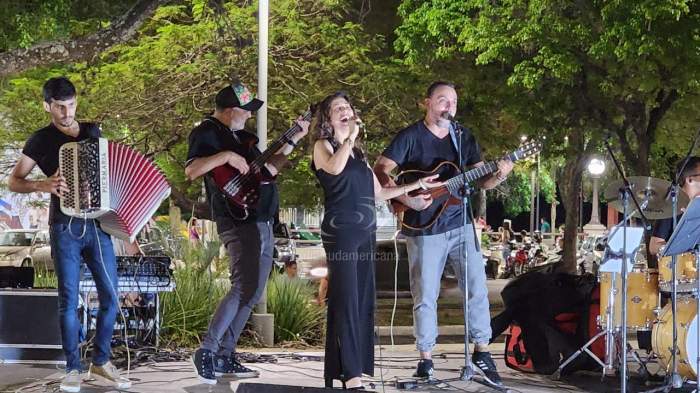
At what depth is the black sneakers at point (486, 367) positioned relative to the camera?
7291mm

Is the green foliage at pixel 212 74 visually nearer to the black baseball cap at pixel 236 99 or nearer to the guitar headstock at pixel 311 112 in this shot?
the black baseball cap at pixel 236 99

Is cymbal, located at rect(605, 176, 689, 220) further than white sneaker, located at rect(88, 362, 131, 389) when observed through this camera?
Yes

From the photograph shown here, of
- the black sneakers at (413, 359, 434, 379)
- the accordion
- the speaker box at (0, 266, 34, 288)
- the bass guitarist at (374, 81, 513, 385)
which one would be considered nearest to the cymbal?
the bass guitarist at (374, 81, 513, 385)

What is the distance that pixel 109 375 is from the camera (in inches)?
277

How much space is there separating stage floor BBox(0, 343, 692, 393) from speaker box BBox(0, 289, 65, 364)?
201 millimetres

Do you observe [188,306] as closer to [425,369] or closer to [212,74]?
[425,369]

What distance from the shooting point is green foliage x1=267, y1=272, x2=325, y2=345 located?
10812 millimetres

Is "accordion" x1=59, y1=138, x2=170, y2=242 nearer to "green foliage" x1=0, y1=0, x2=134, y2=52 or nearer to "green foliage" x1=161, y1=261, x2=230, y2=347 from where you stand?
"green foliage" x1=161, y1=261, x2=230, y2=347

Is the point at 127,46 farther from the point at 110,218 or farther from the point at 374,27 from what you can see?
the point at 110,218

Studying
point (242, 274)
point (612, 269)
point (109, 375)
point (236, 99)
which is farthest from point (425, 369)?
point (236, 99)

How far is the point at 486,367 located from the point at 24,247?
21891 mm

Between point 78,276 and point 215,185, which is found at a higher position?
point 215,185

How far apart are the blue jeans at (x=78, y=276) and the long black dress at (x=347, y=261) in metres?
1.59

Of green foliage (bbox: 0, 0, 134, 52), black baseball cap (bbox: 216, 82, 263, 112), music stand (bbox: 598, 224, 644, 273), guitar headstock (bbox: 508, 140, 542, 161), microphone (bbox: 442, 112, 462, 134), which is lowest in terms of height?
music stand (bbox: 598, 224, 644, 273)
